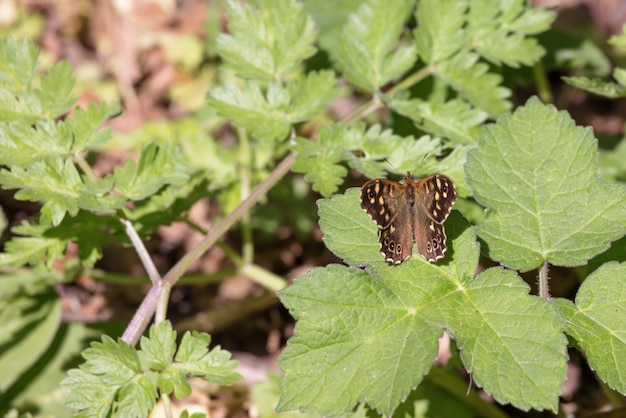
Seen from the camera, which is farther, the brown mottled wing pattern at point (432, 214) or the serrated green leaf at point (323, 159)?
the serrated green leaf at point (323, 159)

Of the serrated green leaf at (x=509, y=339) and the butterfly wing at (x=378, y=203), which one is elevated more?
the butterfly wing at (x=378, y=203)

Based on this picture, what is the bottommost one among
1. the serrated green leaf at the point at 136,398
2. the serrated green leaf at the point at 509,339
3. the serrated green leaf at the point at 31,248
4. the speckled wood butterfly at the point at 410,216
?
the serrated green leaf at the point at 136,398

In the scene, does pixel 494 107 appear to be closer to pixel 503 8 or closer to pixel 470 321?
pixel 503 8

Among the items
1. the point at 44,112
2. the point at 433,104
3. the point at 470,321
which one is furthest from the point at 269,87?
the point at 470,321

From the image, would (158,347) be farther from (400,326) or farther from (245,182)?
(245,182)

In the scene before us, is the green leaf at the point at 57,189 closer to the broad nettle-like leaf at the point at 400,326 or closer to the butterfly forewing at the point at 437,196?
the broad nettle-like leaf at the point at 400,326

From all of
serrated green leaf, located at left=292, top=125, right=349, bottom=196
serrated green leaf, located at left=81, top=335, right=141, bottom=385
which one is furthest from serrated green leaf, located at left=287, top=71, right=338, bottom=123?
serrated green leaf, located at left=81, top=335, right=141, bottom=385

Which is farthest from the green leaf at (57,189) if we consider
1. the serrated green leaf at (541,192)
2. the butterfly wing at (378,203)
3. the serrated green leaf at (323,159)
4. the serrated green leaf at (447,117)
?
the serrated green leaf at (541,192)

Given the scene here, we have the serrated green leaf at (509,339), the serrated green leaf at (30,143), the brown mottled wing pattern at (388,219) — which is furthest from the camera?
the serrated green leaf at (30,143)

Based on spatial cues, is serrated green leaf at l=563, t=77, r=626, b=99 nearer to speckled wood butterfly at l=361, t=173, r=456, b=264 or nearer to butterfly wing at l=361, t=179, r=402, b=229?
speckled wood butterfly at l=361, t=173, r=456, b=264
